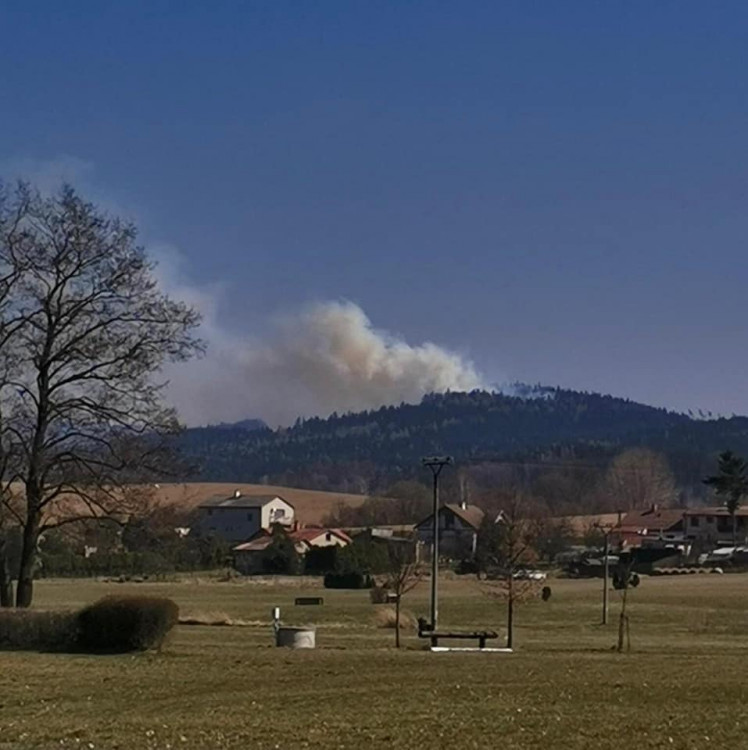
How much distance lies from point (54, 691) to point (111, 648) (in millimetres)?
8096

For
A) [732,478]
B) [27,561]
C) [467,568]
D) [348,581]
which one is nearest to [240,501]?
[732,478]

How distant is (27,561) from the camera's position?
3572 cm

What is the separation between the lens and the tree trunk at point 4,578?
3625cm

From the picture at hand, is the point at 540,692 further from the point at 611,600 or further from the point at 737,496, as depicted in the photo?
the point at 737,496

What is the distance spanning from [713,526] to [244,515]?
198 feet

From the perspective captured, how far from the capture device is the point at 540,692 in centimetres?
2011

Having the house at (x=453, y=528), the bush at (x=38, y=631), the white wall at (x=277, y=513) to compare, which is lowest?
the bush at (x=38, y=631)

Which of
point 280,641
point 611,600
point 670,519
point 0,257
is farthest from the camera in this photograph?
point 670,519

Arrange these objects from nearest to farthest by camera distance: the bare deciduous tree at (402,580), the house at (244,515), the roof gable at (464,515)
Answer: the bare deciduous tree at (402,580) → the roof gable at (464,515) → the house at (244,515)

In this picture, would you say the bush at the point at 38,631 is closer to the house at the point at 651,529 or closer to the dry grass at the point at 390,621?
the dry grass at the point at 390,621

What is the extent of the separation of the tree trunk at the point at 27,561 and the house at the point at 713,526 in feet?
414

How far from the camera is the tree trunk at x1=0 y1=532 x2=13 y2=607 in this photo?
36.2 m

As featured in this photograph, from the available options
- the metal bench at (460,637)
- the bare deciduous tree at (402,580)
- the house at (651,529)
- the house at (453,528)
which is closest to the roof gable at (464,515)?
the house at (453,528)

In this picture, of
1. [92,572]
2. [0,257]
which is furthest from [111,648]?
[92,572]
